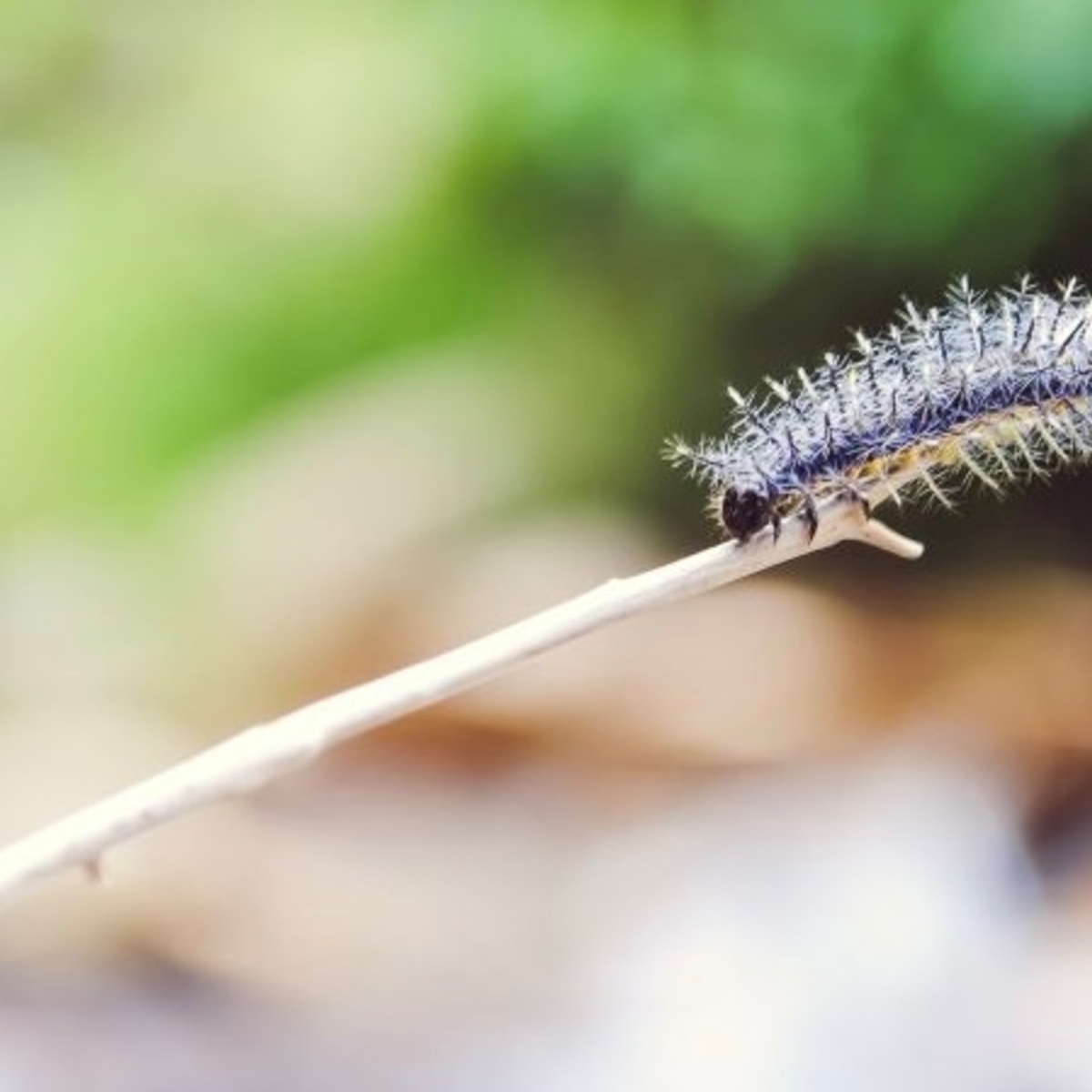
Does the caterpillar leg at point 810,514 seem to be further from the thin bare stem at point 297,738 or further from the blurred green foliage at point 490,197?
the blurred green foliage at point 490,197

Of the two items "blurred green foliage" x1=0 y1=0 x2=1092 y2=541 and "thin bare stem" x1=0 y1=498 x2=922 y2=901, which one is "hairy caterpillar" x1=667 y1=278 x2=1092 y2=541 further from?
"blurred green foliage" x1=0 y1=0 x2=1092 y2=541

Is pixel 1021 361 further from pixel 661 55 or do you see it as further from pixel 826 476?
pixel 661 55

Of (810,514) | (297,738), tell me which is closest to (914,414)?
(810,514)

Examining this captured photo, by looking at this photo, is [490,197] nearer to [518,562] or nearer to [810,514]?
[518,562]

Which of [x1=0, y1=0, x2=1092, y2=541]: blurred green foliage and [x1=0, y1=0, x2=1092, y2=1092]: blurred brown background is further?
[x1=0, y1=0, x2=1092, y2=541]: blurred green foliage

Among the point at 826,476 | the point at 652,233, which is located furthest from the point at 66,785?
the point at 826,476

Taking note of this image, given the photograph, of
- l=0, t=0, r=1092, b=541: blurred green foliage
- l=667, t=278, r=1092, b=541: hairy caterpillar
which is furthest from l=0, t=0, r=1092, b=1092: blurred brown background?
l=667, t=278, r=1092, b=541: hairy caterpillar

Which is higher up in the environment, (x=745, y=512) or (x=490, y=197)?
(x=490, y=197)
